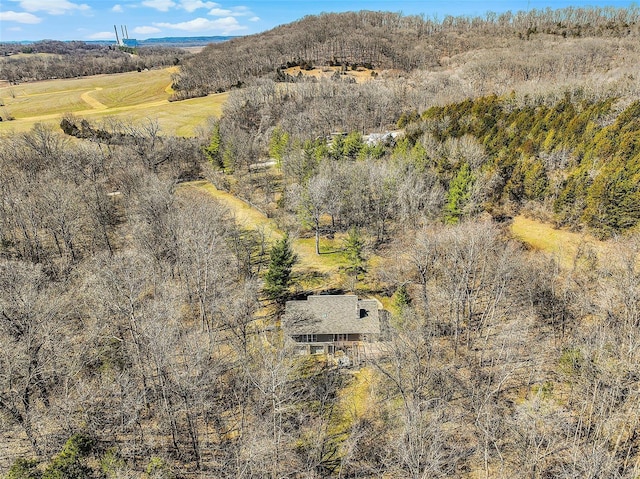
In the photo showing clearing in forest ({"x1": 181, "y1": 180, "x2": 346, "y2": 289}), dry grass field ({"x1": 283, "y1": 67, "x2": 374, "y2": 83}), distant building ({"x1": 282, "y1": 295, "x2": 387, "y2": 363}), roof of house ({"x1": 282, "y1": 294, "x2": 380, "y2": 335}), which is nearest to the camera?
distant building ({"x1": 282, "y1": 295, "x2": 387, "y2": 363})

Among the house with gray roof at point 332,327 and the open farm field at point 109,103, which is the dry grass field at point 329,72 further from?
the house with gray roof at point 332,327

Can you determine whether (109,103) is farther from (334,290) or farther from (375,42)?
(334,290)

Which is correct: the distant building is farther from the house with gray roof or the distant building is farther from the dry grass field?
the dry grass field

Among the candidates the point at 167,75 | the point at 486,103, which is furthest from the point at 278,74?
the point at 486,103

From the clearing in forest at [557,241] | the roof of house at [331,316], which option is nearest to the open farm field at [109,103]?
the roof of house at [331,316]

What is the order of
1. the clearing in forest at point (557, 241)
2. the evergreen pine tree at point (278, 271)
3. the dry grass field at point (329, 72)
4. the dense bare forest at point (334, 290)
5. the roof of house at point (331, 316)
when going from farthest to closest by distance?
1. the dry grass field at point (329, 72)
2. the clearing in forest at point (557, 241)
3. the evergreen pine tree at point (278, 271)
4. the roof of house at point (331, 316)
5. the dense bare forest at point (334, 290)

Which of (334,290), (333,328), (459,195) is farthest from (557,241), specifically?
(333,328)

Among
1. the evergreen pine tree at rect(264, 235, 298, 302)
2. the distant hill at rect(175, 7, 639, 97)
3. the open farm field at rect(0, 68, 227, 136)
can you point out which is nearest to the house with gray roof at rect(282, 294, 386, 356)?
the evergreen pine tree at rect(264, 235, 298, 302)

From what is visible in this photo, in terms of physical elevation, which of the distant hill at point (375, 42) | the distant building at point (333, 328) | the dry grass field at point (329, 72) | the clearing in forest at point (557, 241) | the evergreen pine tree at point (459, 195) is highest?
the distant hill at point (375, 42)
